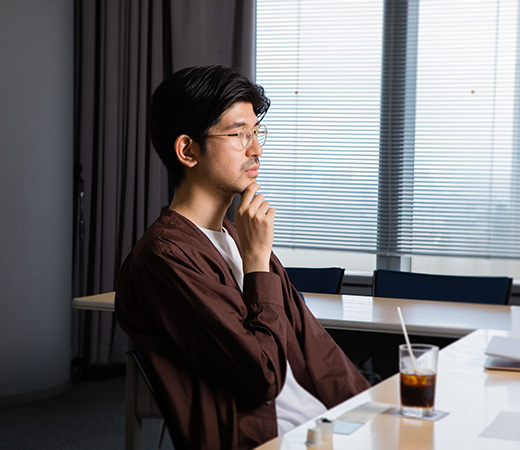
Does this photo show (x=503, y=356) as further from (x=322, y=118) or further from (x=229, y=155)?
(x=322, y=118)

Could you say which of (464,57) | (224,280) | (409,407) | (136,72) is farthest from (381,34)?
(409,407)

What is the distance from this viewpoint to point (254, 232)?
1553 millimetres

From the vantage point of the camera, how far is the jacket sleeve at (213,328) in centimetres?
132

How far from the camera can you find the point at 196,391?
1353 mm

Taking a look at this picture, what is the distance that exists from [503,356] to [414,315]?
0.82 metres

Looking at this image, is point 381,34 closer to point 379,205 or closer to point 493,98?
point 493,98

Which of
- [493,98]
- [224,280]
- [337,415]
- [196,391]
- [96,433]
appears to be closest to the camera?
[337,415]

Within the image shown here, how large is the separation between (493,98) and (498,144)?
270 mm

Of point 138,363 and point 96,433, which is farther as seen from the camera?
point 96,433

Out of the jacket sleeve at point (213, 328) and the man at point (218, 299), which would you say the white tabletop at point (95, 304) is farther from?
the jacket sleeve at point (213, 328)

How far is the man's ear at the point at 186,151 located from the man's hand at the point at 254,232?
0.47 feet

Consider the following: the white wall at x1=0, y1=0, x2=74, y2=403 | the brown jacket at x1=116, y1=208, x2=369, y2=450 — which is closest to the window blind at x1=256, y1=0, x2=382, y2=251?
the white wall at x1=0, y1=0, x2=74, y2=403

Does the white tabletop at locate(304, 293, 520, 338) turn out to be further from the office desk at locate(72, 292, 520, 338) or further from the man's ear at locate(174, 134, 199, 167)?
the man's ear at locate(174, 134, 199, 167)

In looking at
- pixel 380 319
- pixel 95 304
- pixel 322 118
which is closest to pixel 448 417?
pixel 380 319
